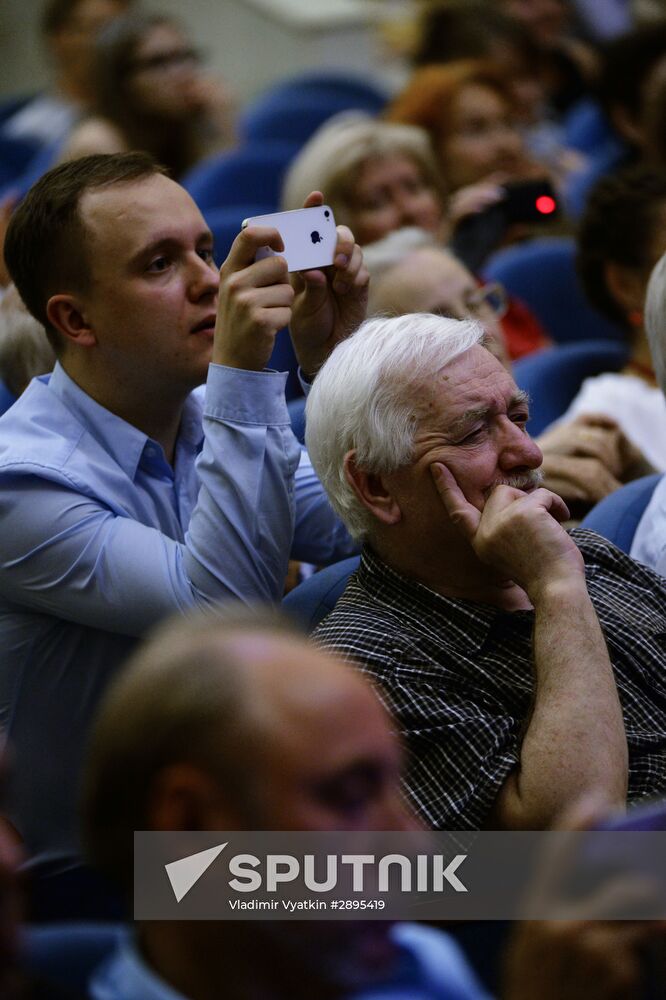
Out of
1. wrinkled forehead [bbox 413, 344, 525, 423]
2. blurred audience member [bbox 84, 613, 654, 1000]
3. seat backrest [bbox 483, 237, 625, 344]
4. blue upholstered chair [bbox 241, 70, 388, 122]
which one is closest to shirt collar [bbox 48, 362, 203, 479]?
wrinkled forehead [bbox 413, 344, 525, 423]

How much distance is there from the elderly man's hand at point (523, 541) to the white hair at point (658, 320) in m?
0.52

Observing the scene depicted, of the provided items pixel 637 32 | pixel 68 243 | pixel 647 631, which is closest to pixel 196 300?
pixel 68 243

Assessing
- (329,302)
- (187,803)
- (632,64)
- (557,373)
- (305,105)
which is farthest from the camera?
(305,105)

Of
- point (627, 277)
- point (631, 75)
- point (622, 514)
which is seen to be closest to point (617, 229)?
point (627, 277)

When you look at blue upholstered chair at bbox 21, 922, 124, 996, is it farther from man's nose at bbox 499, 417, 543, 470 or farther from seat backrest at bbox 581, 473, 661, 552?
seat backrest at bbox 581, 473, 661, 552

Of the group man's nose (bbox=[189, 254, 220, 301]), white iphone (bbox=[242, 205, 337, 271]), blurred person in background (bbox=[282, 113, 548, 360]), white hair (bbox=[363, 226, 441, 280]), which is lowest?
blurred person in background (bbox=[282, 113, 548, 360])

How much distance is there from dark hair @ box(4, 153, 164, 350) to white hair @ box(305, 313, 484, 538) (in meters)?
0.38

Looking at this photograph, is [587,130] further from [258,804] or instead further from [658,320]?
[258,804]

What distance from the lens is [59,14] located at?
5.14 m

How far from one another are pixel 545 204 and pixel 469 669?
7.06ft

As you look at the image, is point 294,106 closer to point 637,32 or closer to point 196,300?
point 637,32

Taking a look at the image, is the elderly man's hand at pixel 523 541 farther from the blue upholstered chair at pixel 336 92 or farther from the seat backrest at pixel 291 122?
the blue upholstered chair at pixel 336 92

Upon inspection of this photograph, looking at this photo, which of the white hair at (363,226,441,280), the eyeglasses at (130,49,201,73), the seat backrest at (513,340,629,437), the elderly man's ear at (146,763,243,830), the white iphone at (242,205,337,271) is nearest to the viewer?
the elderly man's ear at (146,763,243,830)

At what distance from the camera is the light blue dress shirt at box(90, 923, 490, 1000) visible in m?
0.93
